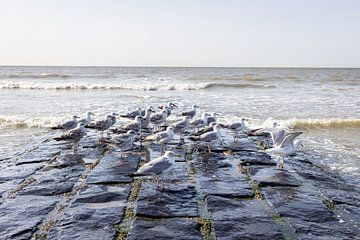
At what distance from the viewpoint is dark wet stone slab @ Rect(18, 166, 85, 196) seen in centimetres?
714

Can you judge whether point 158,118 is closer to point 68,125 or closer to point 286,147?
point 68,125

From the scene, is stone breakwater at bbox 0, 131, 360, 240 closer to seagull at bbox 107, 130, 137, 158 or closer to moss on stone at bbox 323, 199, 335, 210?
moss on stone at bbox 323, 199, 335, 210

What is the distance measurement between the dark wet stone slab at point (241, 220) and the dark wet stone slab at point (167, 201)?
1.12ft

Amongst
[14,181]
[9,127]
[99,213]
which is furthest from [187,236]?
[9,127]

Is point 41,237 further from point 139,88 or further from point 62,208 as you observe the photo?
point 139,88

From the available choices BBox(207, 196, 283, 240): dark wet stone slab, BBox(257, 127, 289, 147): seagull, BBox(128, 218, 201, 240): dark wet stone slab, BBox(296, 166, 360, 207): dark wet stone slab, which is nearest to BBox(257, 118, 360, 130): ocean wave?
BBox(257, 127, 289, 147): seagull

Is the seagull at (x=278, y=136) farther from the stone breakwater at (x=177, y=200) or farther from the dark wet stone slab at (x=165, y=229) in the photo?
the dark wet stone slab at (x=165, y=229)

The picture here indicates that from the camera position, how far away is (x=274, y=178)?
26.6 feet

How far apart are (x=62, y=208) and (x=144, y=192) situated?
1.41 meters

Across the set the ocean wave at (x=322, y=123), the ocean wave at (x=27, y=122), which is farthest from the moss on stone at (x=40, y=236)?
the ocean wave at (x=322, y=123)

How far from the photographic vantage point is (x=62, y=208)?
636 cm

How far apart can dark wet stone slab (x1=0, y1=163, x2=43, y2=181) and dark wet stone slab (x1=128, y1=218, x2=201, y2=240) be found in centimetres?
347

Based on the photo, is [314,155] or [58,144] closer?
[314,155]

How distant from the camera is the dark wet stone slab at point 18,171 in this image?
8.08 m
